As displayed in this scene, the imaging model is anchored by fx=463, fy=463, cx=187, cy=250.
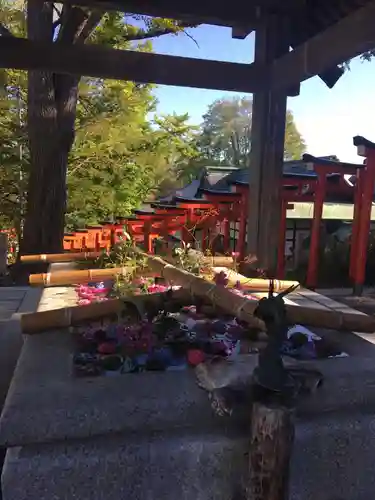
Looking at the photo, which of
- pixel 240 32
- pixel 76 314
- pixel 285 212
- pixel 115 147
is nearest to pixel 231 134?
pixel 115 147

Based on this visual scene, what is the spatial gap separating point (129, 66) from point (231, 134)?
33.5 metres

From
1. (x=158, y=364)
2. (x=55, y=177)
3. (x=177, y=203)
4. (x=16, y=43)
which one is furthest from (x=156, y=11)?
(x=177, y=203)

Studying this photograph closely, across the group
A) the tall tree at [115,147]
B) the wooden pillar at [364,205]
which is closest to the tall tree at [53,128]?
the tall tree at [115,147]

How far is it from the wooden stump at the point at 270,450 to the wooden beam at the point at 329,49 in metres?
1.96

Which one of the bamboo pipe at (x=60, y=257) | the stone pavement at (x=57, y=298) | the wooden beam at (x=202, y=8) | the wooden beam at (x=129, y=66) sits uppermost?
the wooden beam at (x=202, y=8)

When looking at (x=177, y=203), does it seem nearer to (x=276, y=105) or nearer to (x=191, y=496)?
(x=276, y=105)

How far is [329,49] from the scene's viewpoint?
268 cm

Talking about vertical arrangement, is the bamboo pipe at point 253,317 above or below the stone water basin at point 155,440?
above

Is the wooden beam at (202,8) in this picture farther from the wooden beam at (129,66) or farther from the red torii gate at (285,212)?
the red torii gate at (285,212)

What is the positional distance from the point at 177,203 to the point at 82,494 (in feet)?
21.5

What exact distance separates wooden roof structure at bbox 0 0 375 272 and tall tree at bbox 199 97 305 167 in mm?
28071

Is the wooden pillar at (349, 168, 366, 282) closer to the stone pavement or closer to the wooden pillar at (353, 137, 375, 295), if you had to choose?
the wooden pillar at (353, 137, 375, 295)

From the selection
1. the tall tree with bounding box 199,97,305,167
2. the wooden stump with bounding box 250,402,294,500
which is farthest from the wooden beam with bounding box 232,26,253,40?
the tall tree with bounding box 199,97,305,167

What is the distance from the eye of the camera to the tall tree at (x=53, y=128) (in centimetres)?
626
